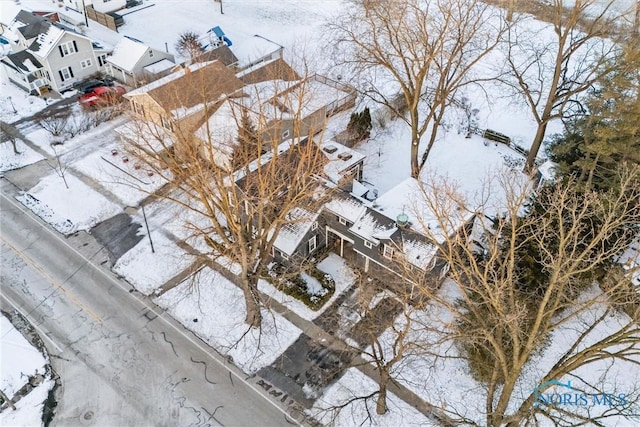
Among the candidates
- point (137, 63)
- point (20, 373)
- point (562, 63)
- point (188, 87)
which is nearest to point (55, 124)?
point (137, 63)

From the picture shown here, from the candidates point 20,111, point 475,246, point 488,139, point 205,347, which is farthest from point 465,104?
point 20,111

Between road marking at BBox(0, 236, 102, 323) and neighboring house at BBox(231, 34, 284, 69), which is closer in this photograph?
road marking at BBox(0, 236, 102, 323)

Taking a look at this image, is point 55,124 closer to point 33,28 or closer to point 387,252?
point 33,28

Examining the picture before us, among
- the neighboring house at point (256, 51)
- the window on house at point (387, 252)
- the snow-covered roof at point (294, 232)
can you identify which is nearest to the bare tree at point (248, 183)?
the snow-covered roof at point (294, 232)

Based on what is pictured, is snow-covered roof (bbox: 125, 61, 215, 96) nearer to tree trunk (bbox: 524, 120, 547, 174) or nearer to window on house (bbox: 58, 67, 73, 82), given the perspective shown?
window on house (bbox: 58, 67, 73, 82)

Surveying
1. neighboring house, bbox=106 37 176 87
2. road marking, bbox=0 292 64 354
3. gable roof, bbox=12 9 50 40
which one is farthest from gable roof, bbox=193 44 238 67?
road marking, bbox=0 292 64 354

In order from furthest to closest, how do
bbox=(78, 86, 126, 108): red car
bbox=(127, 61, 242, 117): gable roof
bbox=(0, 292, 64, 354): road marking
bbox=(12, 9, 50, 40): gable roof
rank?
bbox=(12, 9, 50, 40): gable roof
bbox=(78, 86, 126, 108): red car
bbox=(127, 61, 242, 117): gable roof
bbox=(0, 292, 64, 354): road marking

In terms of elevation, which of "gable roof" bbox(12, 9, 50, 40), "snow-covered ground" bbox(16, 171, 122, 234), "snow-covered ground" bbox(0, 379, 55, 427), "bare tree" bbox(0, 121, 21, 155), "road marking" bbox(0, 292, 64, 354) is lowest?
"snow-covered ground" bbox(0, 379, 55, 427)

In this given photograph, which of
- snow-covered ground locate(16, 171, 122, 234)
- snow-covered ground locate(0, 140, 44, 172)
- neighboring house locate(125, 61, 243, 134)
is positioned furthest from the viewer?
snow-covered ground locate(0, 140, 44, 172)
